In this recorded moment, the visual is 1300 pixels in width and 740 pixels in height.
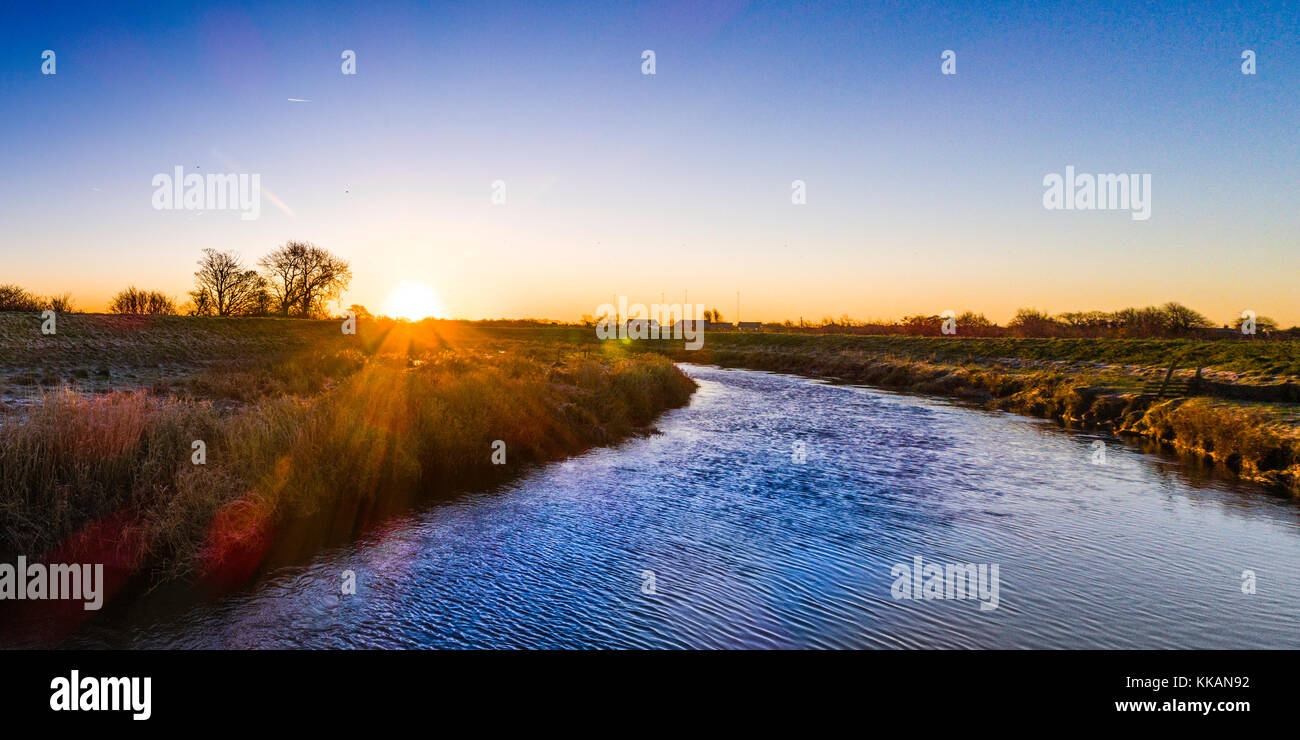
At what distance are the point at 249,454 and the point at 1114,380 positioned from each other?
113ft

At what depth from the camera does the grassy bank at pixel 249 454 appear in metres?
8.09

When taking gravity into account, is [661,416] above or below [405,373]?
below

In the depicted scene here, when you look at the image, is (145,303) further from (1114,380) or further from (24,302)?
(1114,380)

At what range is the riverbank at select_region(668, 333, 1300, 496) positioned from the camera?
634 inches

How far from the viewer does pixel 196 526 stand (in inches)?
328

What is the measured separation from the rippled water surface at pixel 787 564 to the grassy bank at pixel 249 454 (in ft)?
4.23

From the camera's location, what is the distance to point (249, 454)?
10.0 meters

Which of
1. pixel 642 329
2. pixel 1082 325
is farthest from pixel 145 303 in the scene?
pixel 1082 325

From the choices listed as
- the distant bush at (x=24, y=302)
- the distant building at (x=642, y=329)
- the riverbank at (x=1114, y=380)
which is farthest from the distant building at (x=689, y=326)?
the distant bush at (x=24, y=302)

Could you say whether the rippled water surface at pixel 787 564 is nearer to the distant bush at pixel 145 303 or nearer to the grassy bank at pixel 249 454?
the grassy bank at pixel 249 454

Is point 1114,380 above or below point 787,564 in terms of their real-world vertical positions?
above
